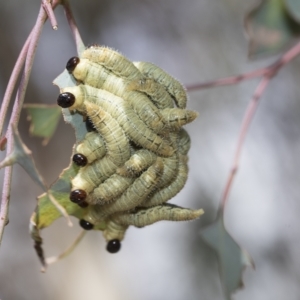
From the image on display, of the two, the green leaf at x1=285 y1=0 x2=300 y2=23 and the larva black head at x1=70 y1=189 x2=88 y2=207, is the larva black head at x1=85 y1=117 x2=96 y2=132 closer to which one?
the larva black head at x1=70 y1=189 x2=88 y2=207

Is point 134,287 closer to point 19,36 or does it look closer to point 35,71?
point 35,71

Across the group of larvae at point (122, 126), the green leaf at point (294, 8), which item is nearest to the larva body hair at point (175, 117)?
the group of larvae at point (122, 126)

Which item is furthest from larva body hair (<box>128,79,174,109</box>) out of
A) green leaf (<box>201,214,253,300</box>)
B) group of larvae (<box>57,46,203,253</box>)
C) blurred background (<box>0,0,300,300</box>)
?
blurred background (<box>0,0,300,300</box>)

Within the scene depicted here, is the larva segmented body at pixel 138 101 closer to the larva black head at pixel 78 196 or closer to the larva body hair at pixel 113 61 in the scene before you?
the larva body hair at pixel 113 61

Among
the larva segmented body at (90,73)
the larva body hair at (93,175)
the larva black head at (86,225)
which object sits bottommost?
the larva black head at (86,225)

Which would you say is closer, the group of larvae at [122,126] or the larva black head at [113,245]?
the group of larvae at [122,126]

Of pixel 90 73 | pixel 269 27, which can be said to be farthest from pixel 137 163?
pixel 269 27
